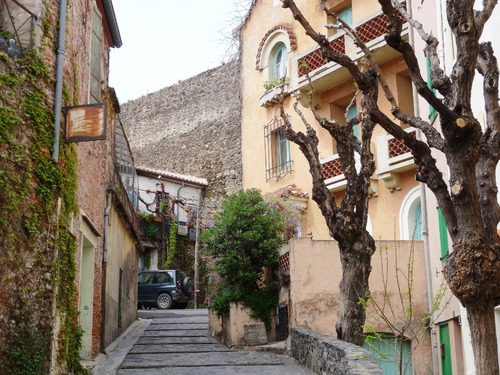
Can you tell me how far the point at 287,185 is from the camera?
2212cm

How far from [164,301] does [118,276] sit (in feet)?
34.0

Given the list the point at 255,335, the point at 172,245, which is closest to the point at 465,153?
the point at 255,335

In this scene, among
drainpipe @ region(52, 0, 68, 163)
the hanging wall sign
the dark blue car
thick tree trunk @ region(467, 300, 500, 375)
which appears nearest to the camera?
thick tree trunk @ region(467, 300, 500, 375)

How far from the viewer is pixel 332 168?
782 inches

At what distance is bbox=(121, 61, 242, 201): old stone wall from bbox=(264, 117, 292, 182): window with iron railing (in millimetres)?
8854

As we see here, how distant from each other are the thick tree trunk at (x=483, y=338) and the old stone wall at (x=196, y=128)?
25.0m

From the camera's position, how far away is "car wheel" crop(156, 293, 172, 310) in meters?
28.8

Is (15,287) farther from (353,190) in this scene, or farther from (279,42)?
(279,42)

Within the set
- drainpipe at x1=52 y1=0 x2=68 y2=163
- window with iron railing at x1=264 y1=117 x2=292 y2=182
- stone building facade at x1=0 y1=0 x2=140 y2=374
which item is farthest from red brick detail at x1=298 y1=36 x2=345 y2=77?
drainpipe at x1=52 y1=0 x2=68 y2=163

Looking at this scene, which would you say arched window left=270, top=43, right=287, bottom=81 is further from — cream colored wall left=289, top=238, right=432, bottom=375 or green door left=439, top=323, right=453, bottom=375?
green door left=439, top=323, right=453, bottom=375

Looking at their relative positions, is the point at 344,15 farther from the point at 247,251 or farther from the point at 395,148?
the point at 247,251

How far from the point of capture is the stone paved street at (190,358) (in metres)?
13.4

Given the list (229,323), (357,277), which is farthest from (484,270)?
(229,323)

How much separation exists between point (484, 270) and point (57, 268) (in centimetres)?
616
